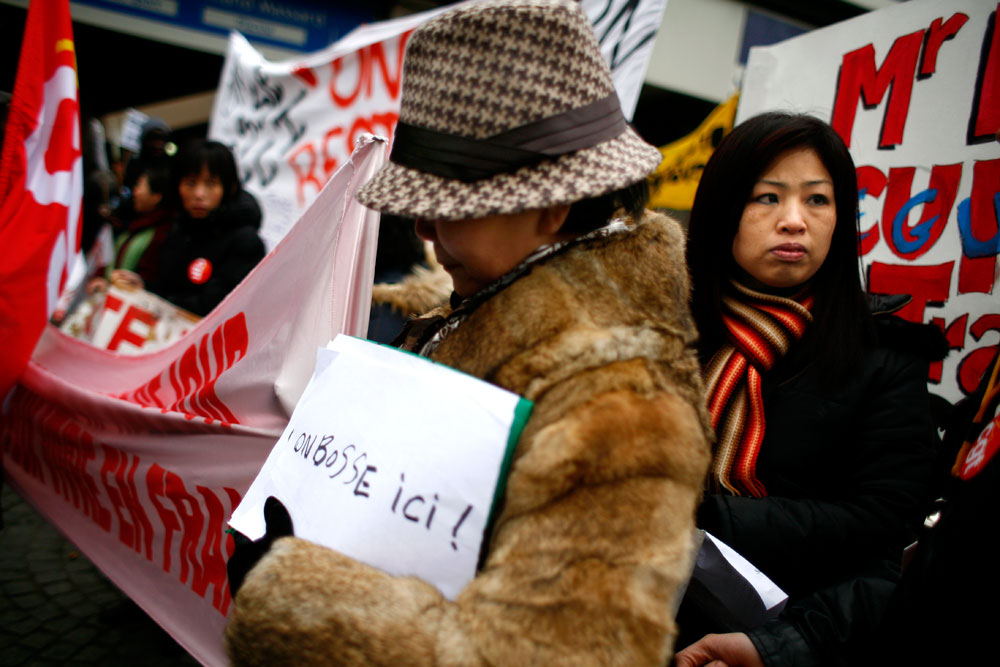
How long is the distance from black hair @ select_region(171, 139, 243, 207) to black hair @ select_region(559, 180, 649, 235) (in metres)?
2.94

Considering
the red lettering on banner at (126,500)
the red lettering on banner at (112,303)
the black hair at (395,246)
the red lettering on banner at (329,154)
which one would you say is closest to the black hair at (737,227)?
the black hair at (395,246)

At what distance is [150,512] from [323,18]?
23.2ft

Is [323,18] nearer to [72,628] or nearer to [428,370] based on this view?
[72,628]

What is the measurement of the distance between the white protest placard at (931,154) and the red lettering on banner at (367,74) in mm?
2348

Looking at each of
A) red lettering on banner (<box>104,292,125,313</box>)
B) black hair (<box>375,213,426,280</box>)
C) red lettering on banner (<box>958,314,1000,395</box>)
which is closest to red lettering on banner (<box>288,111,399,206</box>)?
red lettering on banner (<box>104,292,125,313</box>)

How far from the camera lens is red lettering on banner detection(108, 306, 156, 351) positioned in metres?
2.79

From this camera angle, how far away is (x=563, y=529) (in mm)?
851

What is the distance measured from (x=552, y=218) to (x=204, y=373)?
132 centimetres

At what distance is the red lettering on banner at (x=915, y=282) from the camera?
7.58 ft

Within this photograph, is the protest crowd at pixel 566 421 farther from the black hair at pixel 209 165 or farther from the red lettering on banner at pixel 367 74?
the red lettering on banner at pixel 367 74

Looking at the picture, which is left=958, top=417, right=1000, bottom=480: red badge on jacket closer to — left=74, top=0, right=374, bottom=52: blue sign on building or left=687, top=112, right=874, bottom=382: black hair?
left=687, top=112, right=874, bottom=382: black hair

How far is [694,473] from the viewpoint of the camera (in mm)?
911

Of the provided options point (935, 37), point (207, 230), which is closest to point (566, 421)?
point (935, 37)

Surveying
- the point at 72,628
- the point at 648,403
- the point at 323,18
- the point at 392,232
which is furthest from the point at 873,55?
the point at 323,18
